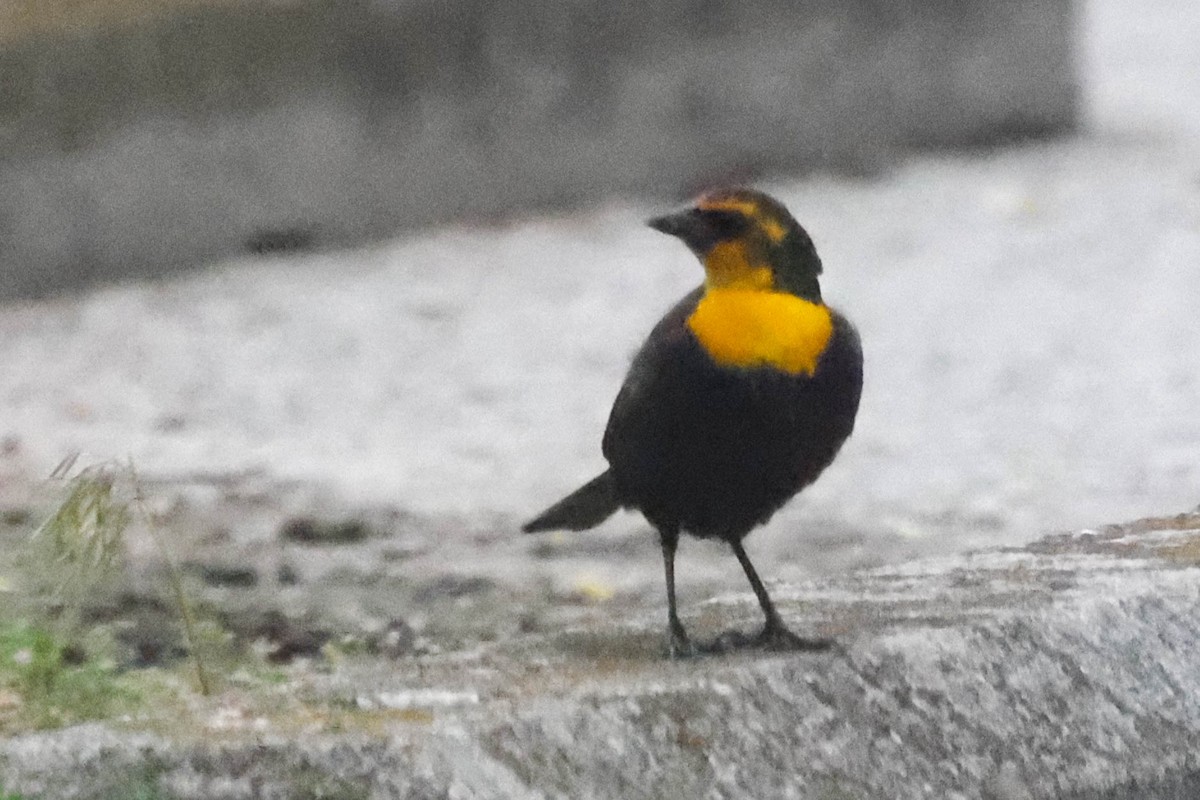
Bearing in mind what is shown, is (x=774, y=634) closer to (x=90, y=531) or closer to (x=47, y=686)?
(x=90, y=531)

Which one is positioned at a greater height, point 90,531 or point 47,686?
point 90,531

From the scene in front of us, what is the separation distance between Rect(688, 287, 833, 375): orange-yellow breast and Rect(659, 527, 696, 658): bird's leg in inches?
14.8

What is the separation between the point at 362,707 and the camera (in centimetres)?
214

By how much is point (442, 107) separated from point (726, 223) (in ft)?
21.7

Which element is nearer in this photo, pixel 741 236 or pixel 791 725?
pixel 791 725

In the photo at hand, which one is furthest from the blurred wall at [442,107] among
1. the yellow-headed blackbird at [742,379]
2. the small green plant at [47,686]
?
the yellow-headed blackbird at [742,379]

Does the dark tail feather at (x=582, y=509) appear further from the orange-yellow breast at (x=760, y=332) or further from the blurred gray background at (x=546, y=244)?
the blurred gray background at (x=546, y=244)

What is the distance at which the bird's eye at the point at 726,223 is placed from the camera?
8.16ft

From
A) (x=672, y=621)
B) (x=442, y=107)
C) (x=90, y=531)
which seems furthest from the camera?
(x=442, y=107)

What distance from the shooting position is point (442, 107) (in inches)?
351

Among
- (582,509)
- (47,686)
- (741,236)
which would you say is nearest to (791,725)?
(741,236)

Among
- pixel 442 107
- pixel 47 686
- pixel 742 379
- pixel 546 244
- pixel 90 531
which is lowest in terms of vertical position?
pixel 546 244

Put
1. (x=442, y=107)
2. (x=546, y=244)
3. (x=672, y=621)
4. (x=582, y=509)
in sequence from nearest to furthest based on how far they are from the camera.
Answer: (x=672, y=621), (x=582, y=509), (x=442, y=107), (x=546, y=244)

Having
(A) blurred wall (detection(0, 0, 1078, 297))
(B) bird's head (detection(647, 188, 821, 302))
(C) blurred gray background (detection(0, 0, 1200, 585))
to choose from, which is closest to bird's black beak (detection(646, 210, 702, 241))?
(B) bird's head (detection(647, 188, 821, 302))
